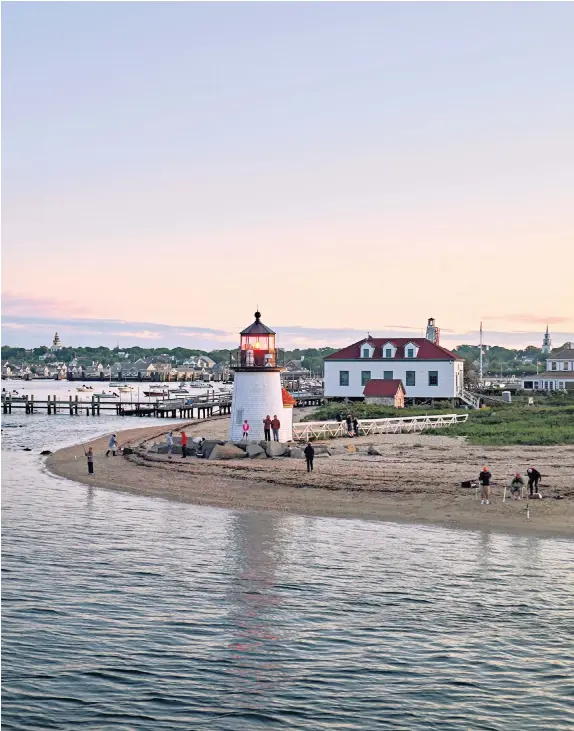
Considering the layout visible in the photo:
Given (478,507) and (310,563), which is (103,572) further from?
(478,507)

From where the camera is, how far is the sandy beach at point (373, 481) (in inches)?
1063

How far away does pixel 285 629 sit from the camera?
16.2 metres

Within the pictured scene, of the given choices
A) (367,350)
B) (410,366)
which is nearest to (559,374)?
(410,366)

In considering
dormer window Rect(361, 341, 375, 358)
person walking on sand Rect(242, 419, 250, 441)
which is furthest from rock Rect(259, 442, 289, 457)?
dormer window Rect(361, 341, 375, 358)

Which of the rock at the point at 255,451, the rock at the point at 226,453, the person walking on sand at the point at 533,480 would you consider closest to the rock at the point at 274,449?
the rock at the point at 255,451

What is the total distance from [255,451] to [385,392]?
32.2 meters

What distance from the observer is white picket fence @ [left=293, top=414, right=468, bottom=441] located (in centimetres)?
4863

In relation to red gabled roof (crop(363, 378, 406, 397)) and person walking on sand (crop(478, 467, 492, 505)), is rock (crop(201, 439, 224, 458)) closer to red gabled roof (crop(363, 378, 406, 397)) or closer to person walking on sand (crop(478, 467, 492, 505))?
person walking on sand (crop(478, 467, 492, 505))

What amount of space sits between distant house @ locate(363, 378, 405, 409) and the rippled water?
45.9 m

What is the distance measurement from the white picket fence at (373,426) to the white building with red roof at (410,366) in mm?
13713

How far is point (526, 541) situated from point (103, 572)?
1114 cm

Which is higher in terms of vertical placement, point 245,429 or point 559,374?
point 559,374

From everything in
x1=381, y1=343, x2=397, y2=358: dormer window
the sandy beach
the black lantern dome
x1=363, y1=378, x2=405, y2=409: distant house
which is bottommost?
the sandy beach

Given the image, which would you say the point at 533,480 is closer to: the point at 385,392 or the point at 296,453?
the point at 296,453
